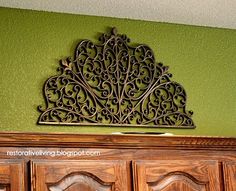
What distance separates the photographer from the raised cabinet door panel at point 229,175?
109 inches

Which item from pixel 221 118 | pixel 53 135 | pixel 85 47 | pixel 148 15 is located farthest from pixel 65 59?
pixel 221 118

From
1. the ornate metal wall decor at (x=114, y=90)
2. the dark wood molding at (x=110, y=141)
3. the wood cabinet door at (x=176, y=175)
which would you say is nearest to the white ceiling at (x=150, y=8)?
the ornate metal wall decor at (x=114, y=90)

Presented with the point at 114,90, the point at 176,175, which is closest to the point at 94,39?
the point at 114,90

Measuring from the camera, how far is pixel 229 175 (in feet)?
9.18

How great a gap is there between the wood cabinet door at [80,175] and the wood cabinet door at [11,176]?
55 mm

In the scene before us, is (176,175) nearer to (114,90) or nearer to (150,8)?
(114,90)

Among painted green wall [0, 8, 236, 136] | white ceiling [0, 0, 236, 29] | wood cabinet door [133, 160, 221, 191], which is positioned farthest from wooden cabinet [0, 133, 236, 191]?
white ceiling [0, 0, 236, 29]

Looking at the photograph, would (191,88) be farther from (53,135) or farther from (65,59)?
(53,135)

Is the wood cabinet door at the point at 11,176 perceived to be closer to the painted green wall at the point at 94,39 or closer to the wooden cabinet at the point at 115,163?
the wooden cabinet at the point at 115,163

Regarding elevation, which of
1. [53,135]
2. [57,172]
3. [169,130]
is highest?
[169,130]

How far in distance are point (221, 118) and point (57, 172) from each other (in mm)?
1384

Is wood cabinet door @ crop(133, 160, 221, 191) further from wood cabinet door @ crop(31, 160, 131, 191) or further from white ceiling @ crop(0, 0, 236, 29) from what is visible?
white ceiling @ crop(0, 0, 236, 29)

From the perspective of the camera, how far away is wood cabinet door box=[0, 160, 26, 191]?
231 cm

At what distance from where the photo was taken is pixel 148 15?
3.31 metres
